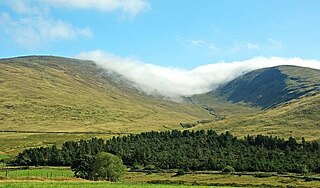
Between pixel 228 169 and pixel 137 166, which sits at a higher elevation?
pixel 137 166

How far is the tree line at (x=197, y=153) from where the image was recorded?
5044 inches

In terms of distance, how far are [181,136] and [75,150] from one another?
49670 mm

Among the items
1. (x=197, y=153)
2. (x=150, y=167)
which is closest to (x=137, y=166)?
(x=150, y=167)

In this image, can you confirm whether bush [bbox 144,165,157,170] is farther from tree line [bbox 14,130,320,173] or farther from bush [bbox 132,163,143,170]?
bush [bbox 132,163,143,170]

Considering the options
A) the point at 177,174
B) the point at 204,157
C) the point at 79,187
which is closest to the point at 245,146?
the point at 204,157

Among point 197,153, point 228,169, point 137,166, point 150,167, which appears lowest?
point 228,169

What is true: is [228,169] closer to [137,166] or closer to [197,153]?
[137,166]

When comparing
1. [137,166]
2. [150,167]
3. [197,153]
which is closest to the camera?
[150,167]

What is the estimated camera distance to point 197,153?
15388 cm

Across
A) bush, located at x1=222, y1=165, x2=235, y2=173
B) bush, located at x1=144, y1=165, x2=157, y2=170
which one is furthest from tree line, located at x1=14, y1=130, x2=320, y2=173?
bush, located at x1=222, y1=165, x2=235, y2=173

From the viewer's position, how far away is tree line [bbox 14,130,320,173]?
128 meters

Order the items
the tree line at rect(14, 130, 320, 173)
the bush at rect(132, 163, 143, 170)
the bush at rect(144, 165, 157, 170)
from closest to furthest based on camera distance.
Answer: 1. the tree line at rect(14, 130, 320, 173)
2. the bush at rect(144, 165, 157, 170)
3. the bush at rect(132, 163, 143, 170)

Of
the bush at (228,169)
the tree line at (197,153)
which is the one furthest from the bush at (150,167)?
the bush at (228,169)

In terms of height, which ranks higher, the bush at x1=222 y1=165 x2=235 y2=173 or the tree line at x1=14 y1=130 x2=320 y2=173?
the tree line at x1=14 y1=130 x2=320 y2=173
